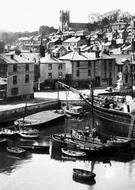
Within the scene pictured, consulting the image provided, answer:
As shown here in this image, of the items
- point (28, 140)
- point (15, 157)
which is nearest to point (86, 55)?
point (28, 140)

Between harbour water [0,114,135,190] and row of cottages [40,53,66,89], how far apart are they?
4913 cm

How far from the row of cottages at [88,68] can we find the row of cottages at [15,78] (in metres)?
19.7

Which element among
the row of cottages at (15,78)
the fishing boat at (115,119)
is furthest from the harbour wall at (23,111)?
the fishing boat at (115,119)

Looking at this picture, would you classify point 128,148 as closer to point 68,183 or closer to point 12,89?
point 68,183

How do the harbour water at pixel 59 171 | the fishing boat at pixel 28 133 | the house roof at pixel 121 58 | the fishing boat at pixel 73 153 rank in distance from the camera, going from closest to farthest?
the harbour water at pixel 59 171
the fishing boat at pixel 73 153
the fishing boat at pixel 28 133
the house roof at pixel 121 58

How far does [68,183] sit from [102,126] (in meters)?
30.3

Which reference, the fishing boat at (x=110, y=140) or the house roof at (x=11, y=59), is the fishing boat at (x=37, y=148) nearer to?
the fishing boat at (x=110, y=140)

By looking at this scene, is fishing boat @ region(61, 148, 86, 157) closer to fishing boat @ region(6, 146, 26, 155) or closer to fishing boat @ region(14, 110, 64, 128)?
fishing boat @ region(6, 146, 26, 155)

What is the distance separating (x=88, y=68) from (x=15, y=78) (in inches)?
1164

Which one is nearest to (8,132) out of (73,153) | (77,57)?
(73,153)

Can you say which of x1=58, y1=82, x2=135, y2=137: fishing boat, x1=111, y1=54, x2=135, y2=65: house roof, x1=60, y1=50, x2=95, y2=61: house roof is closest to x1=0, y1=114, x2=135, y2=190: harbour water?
x1=58, y1=82, x2=135, y2=137: fishing boat

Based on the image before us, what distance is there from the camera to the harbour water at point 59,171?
4312cm

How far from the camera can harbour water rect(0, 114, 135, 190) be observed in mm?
43125

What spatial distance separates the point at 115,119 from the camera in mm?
69812
